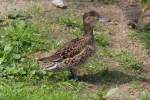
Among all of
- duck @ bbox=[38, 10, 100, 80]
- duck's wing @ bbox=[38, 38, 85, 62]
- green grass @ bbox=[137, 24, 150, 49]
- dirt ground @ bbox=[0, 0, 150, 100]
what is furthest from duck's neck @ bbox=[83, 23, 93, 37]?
green grass @ bbox=[137, 24, 150, 49]

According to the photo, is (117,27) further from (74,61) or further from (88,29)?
(74,61)

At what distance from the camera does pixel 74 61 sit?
8.62 metres

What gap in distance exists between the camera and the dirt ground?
30.9 ft

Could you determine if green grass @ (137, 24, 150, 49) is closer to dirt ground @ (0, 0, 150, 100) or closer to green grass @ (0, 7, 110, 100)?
dirt ground @ (0, 0, 150, 100)

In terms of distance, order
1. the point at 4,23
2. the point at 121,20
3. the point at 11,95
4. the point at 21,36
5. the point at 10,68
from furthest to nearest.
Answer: the point at 121,20
the point at 4,23
the point at 21,36
the point at 10,68
the point at 11,95

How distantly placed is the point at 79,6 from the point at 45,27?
1.37m

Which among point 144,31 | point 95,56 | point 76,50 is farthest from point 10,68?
point 144,31

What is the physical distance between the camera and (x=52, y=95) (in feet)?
24.8

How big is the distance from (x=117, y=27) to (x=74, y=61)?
266cm

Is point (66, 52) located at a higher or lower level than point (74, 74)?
higher

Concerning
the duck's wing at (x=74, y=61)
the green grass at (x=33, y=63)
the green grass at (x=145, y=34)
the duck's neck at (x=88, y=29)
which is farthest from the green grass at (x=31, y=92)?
the green grass at (x=145, y=34)

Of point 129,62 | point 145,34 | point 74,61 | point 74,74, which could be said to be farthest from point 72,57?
point 145,34

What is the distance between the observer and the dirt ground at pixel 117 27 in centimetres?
942

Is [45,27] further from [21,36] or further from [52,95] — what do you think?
[52,95]
